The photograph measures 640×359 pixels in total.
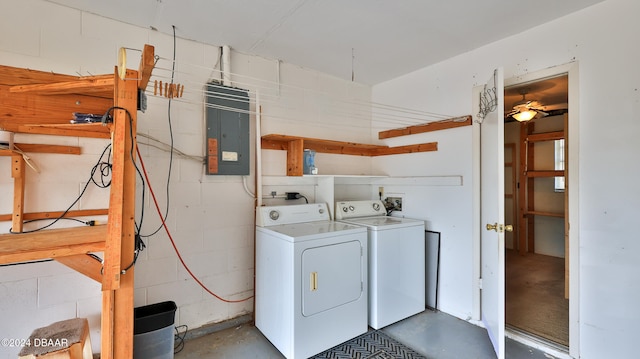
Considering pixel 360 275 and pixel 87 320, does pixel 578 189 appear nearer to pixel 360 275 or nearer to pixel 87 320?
pixel 360 275

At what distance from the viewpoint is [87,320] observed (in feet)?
6.20

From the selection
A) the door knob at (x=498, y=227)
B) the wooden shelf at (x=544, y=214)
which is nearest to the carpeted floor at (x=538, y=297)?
the wooden shelf at (x=544, y=214)

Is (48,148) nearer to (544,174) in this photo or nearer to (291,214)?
(291,214)

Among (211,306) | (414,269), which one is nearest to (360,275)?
(414,269)

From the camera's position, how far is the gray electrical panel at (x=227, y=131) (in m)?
2.35

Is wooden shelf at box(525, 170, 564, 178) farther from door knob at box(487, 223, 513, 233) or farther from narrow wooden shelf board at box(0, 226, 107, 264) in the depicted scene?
narrow wooden shelf board at box(0, 226, 107, 264)

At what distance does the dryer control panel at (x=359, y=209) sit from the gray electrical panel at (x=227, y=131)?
0.95 metres

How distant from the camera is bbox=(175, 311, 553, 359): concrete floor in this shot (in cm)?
210

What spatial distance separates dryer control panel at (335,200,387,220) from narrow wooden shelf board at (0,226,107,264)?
1.88 meters

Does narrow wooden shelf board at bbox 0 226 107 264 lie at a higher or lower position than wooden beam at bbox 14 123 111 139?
lower

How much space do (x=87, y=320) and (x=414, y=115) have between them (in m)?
3.10

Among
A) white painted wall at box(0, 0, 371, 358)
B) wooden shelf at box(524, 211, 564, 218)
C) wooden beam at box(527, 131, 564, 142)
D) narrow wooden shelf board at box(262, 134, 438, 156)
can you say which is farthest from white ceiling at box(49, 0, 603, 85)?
wooden shelf at box(524, 211, 564, 218)

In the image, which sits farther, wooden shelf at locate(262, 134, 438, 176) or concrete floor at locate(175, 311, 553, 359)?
wooden shelf at locate(262, 134, 438, 176)

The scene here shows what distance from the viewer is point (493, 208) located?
210cm
